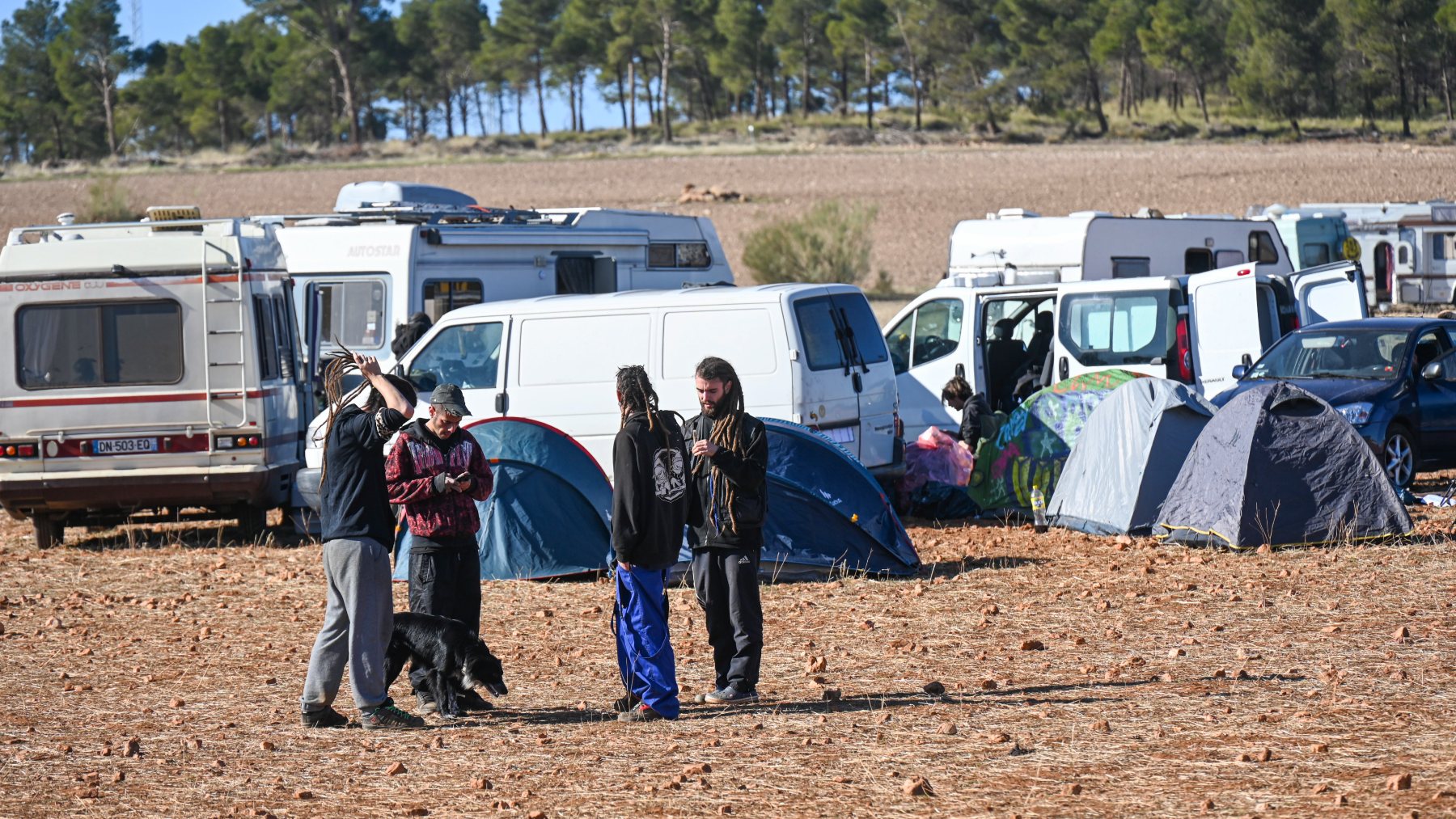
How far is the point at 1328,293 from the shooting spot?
16.7 metres

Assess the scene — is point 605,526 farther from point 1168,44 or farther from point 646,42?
point 646,42

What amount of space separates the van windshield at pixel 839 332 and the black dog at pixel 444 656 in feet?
16.8

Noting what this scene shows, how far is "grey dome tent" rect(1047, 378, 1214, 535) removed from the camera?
449 inches

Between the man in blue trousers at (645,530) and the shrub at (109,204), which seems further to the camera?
the shrub at (109,204)

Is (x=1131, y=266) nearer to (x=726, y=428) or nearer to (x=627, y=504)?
(x=726, y=428)

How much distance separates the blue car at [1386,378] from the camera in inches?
505

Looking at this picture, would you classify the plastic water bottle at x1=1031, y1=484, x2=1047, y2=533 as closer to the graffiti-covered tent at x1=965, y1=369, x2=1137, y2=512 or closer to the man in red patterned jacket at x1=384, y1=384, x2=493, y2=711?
the graffiti-covered tent at x1=965, y1=369, x2=1137, y2=512

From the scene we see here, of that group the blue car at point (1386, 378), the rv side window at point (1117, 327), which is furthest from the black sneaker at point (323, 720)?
the rv side window at point (1117, 327)

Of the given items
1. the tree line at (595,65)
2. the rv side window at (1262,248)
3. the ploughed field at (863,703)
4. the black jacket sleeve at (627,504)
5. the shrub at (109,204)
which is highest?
the tree line at (595,65)

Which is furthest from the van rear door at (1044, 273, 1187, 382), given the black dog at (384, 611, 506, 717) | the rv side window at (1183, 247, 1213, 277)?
the black dog at (384, 611, 506, 717)

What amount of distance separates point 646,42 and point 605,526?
8653 centimetres

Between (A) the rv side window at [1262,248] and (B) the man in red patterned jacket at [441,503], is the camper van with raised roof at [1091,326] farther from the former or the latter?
(B) the man in red patterned jacket at [441,503]

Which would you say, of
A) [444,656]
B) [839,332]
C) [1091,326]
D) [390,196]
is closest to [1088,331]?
[1091,326]

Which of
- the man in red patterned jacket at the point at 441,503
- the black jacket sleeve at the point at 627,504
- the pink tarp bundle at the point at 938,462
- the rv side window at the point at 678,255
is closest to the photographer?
the black jacket sleeve at the point at 627,504
